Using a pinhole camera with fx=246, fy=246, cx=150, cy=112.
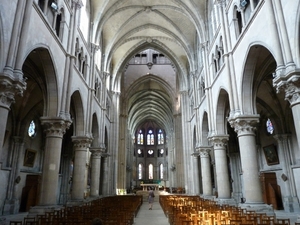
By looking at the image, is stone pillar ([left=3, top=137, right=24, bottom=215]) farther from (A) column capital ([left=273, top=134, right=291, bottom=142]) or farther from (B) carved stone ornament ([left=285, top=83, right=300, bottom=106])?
(A) column capital ([left=273, top=134, right=291, bottom=142])

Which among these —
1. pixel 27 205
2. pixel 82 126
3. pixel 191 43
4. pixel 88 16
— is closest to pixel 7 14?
pixel 82 126

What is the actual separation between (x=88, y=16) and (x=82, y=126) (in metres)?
9.42

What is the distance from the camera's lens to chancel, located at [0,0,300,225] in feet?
29.3

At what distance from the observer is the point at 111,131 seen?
30.9 m

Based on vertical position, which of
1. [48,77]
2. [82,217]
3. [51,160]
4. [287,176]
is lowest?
[82,217]

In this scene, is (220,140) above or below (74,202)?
above

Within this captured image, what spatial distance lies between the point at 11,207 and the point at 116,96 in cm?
1912

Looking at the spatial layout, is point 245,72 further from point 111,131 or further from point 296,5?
point 111,131

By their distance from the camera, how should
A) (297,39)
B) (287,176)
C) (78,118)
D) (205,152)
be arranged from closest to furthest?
(297,39), (287,176), (78,118), (205,152)

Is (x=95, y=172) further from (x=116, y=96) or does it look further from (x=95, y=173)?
(x=116, y=96)

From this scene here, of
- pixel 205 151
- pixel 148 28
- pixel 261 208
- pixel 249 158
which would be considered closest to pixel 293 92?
pixel 249 158

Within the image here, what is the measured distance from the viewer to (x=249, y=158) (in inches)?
472

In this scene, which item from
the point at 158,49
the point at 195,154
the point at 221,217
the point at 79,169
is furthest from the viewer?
the point at 158,49

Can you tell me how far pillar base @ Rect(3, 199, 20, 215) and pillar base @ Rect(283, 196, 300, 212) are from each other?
18.7 metres
